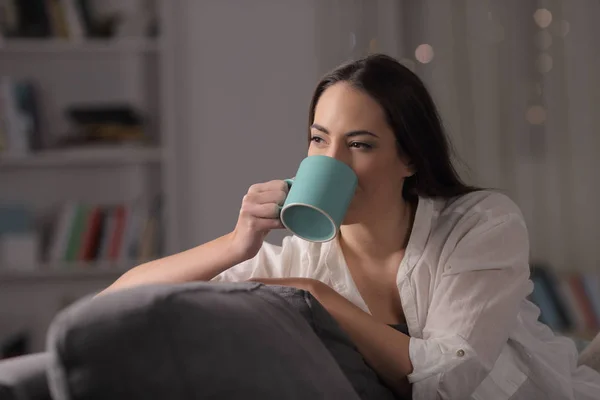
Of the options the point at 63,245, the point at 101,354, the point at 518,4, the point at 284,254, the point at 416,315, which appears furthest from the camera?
the point at 518,4

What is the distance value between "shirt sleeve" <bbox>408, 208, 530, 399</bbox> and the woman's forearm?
32 cm

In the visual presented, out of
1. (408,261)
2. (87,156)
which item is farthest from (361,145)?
(87,156)

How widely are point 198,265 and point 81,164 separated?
89.1 inches

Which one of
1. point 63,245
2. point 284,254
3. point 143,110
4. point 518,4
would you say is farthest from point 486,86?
point 284,254

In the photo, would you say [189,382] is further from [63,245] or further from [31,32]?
[31,32]

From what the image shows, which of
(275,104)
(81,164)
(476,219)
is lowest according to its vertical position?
(81,164)

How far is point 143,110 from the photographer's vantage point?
3.53 metres

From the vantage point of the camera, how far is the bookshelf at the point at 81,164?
3389 millimetres

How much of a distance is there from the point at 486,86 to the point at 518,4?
0.37 meters

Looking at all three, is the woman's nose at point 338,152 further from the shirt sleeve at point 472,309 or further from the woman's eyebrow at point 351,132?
the shirt sleeve at point 472,309

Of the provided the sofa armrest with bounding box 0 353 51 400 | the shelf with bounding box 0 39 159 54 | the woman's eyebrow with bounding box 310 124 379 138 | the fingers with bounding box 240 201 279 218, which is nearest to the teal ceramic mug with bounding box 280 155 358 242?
the fingers with bounding box 240 201 279 218

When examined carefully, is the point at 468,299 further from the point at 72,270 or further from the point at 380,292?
the point at 72,270

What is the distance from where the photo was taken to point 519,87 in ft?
11.6

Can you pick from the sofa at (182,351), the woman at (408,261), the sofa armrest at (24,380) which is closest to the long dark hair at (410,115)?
the woman at (408,261)
